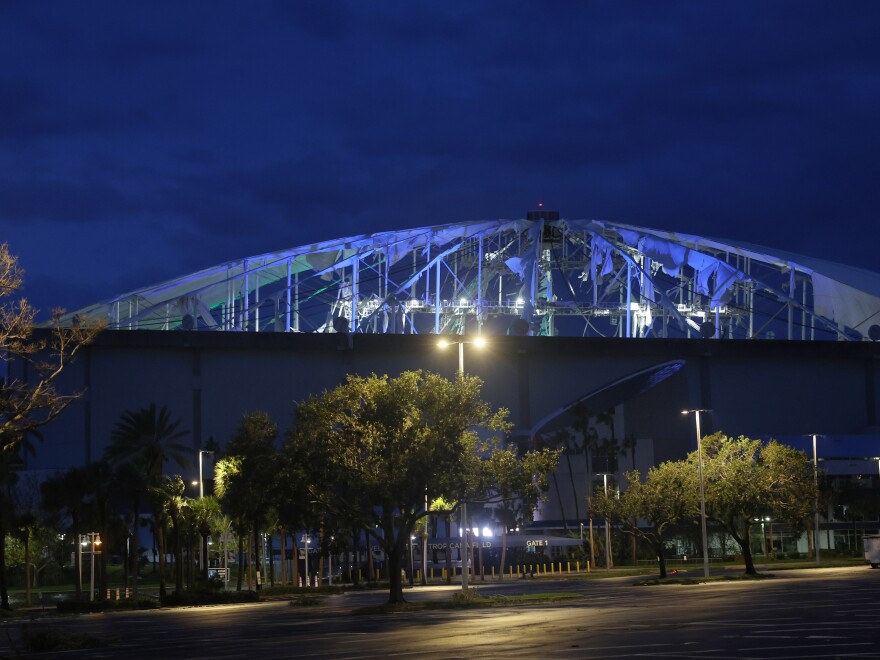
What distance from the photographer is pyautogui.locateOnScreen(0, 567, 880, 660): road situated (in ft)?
80.4

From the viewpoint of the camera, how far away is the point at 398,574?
49.0 meters

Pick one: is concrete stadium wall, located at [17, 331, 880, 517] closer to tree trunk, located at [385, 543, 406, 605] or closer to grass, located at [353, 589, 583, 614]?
tree trunk, located at [385, 543, 406, 605]

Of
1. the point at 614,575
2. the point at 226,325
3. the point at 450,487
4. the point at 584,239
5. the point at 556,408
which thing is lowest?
the point at 614,575

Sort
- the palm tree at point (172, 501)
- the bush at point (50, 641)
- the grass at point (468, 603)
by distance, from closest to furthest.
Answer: the bush at point (50, 641)
the grass at point (468, 603)
the palm tree at point (172, 501)

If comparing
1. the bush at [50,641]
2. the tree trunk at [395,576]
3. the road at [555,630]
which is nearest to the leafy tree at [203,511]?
the road at [555,630]

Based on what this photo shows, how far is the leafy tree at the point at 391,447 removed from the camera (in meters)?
48.7

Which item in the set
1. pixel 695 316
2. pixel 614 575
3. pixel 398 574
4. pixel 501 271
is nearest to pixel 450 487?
pixel 398 574

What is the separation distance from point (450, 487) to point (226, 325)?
79.3 metres

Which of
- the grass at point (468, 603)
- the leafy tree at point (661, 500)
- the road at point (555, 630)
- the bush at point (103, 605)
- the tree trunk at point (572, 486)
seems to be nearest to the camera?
the road at point (555, 630)

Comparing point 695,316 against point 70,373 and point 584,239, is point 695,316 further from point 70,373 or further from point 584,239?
point 70,373

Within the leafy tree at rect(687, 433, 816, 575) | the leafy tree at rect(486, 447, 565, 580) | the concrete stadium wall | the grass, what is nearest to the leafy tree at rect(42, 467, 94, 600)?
the grass

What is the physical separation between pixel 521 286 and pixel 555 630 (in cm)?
10256

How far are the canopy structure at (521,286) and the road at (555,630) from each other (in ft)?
243

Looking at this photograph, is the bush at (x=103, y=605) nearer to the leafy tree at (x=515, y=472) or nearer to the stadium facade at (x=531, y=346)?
the leafy tree at (x=515, y=472)
